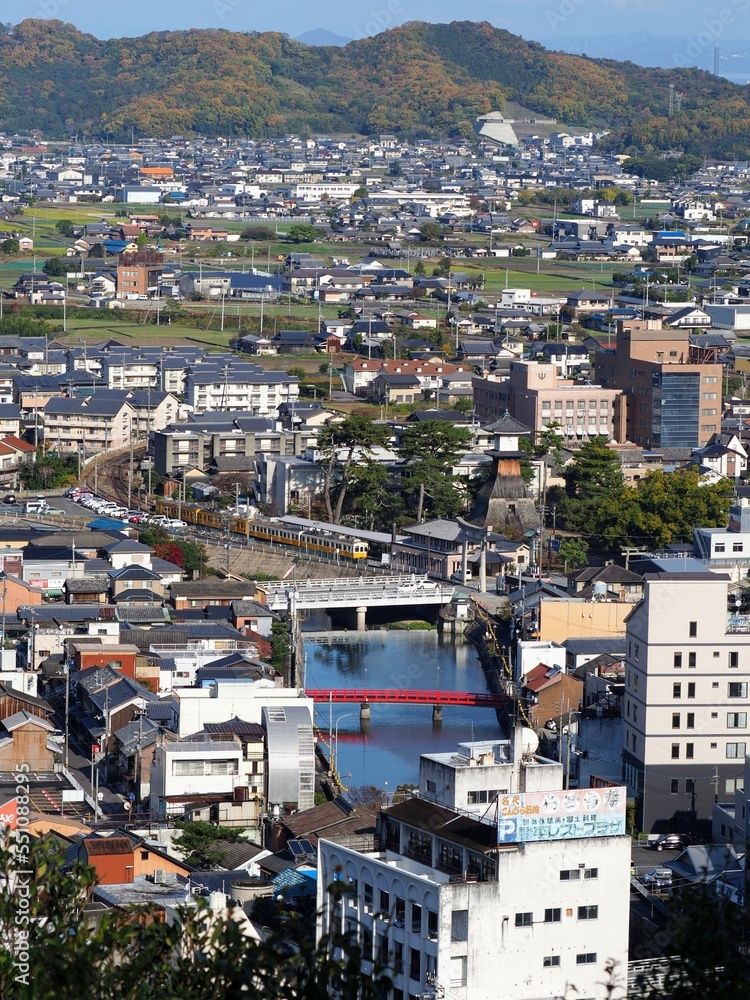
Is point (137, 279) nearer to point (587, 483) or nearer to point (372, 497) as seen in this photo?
point (372, 497)

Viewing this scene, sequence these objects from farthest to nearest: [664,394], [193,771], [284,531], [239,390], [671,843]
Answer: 1. [239,390]
2. [664,394]
3. [284,531]
4. [193,771]
5. [671,843]

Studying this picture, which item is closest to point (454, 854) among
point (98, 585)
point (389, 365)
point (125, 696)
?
point (125, 696)

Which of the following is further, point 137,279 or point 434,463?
point 137,279

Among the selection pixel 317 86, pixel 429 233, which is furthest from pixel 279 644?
pixel 317 86

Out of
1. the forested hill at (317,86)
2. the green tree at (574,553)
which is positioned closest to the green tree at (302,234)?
the forested hill at (317,86)

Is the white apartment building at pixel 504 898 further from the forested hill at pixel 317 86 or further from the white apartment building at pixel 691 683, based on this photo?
the forested hill at pixel 317 86

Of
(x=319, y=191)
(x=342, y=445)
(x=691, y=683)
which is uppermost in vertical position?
(x=319, y=191)

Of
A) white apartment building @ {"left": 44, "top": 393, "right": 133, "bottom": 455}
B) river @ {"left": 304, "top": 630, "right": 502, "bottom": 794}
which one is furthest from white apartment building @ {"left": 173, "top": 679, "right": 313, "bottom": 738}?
white apartment building @ {"left": 44, "top": 393, "right": 133, "bottom": 455}
